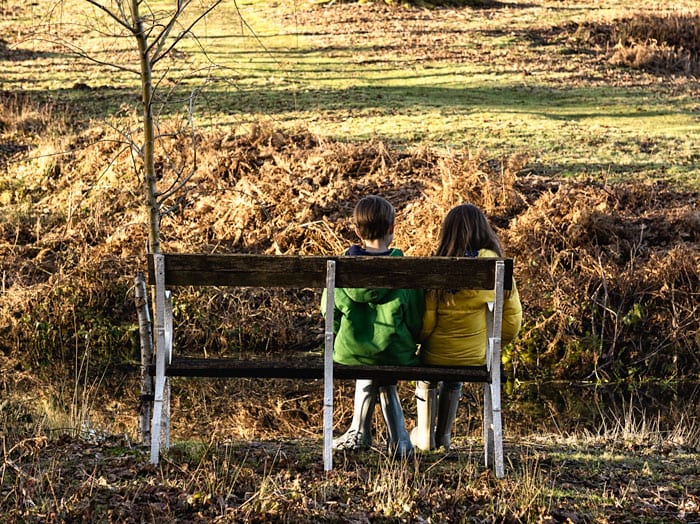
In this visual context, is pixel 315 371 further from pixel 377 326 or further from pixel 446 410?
pixel 446 410

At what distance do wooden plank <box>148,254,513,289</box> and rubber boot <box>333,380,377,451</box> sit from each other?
2.92 ft

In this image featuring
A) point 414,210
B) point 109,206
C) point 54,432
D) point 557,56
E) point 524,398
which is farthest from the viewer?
point 557,56

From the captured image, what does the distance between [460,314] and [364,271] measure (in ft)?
2.83

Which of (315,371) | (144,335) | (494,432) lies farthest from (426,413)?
(144,335)

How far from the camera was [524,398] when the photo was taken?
11.1 m

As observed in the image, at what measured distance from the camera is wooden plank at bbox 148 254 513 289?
19.7ft

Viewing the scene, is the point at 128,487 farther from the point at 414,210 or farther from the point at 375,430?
the point at 414,210

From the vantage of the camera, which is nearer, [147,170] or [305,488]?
[305,488]

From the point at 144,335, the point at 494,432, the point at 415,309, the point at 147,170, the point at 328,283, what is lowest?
the point at 494,432

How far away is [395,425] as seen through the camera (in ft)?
21.3

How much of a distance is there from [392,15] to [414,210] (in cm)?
1663

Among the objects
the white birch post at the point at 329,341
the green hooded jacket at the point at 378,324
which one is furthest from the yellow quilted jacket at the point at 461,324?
the white birch post at the point at 329,341

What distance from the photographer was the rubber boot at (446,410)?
6703mm

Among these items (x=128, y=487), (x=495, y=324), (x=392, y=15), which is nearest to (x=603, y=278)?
(x=495, y=324)
